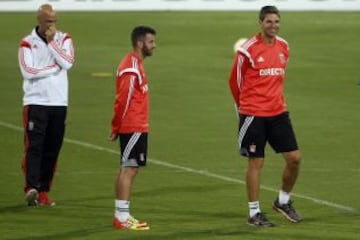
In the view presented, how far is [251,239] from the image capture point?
1459 centimetres

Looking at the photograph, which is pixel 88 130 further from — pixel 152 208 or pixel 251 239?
→ pixel 251 239

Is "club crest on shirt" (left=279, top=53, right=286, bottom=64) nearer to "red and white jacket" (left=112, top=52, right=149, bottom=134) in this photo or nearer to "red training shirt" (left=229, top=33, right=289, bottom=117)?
"red training shirt" (left=229, top=33, right=289, bottom=117)

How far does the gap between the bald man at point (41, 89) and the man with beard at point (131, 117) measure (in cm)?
174

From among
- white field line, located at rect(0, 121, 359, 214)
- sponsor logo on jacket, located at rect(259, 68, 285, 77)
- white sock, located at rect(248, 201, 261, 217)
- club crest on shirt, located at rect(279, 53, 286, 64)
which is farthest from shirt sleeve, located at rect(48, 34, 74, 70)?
white field line, located at rect(0, 121, 359, 214)

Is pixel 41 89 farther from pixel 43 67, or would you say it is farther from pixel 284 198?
pixel 284 198

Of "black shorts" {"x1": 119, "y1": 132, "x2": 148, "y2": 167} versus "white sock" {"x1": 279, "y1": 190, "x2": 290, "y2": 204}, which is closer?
"black shorts" {"x1": 119, "y1": 132, "x2": 148, "y2": 167}

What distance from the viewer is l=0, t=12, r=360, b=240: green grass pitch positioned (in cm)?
1570

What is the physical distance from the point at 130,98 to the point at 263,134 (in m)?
1.51

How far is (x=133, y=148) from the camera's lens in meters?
15.1

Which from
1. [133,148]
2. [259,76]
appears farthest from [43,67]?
[259,76]

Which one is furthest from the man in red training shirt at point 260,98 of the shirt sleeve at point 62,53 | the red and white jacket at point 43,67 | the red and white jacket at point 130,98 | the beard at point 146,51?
the red and white jacket at point 43,67

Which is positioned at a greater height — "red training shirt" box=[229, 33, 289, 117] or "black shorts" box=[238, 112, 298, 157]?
"red training shirt" box=[229, 33, 289, 117]

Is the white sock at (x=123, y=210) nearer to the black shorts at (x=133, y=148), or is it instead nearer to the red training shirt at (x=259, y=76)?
the black shorts at (x=133, y=148)

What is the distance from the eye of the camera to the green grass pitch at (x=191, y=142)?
1570 centimetres
